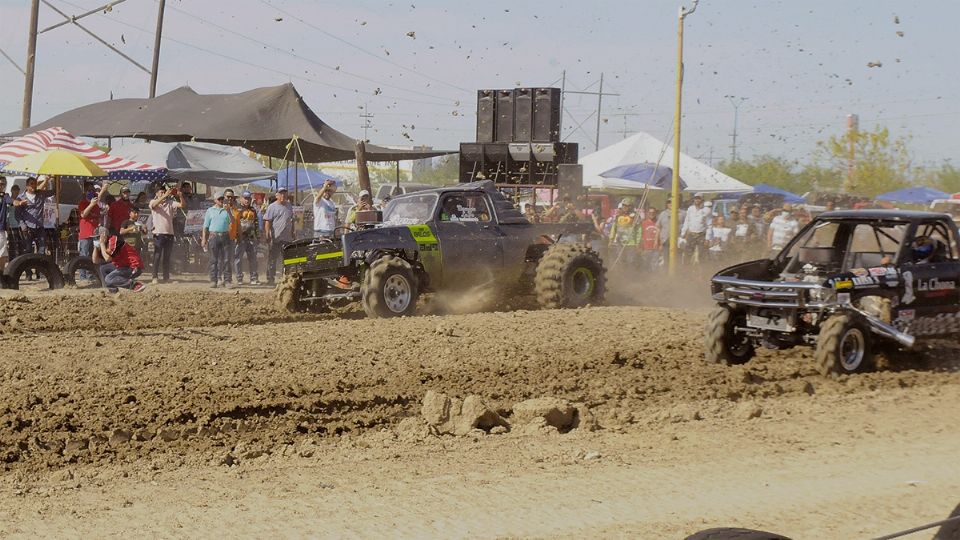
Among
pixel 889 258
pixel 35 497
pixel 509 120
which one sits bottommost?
pixel 35 497

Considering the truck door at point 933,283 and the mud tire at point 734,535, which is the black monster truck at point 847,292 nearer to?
the truck door at point 933,283

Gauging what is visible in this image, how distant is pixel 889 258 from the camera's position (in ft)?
35.6

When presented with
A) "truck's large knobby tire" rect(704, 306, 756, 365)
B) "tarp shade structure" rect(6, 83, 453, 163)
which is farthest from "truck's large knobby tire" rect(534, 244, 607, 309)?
"tarp shade structure" rect(6, 83, 453, 163)

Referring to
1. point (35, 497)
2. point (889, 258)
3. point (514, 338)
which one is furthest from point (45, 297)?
point (889, 258)

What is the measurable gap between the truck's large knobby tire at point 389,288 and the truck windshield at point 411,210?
79 cm

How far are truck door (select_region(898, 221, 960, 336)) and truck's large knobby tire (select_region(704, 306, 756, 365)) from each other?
1562 millimetres

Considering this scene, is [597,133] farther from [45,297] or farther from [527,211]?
[45,297]

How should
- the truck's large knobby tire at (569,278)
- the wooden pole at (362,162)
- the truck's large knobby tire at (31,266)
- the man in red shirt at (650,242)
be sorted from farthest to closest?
the man in red shirt at (650,242) < the wooden pole at (362,162) < the truck's large knobby tire at (31,266) < the truck's large knobby tire at (569,278)

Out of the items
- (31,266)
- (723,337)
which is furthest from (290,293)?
(723,337)

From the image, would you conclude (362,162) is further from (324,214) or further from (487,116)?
(487,116)

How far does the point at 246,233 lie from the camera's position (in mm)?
19047

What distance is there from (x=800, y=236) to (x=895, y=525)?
19.4 feet

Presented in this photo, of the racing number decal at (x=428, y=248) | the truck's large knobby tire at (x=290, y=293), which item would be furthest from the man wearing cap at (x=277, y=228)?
the racing number decal at (x=428, y=248)

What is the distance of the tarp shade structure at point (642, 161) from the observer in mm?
34375
